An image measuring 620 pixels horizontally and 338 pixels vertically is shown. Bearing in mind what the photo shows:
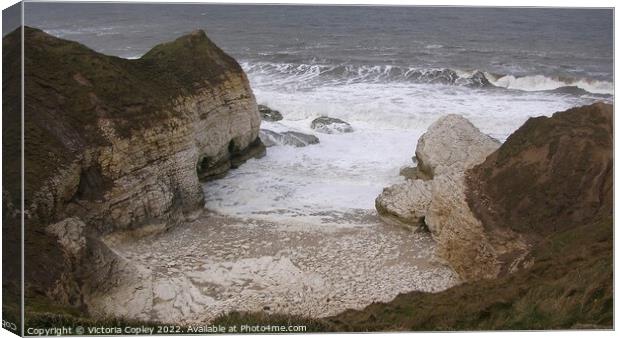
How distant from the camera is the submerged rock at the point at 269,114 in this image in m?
14.0

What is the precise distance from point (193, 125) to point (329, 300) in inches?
213

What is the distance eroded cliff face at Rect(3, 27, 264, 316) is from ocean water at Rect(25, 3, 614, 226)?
0.66m

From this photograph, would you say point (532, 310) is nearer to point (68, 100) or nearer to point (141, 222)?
point (141, 222)

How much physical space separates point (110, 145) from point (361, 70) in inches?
159

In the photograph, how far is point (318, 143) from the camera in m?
12.9

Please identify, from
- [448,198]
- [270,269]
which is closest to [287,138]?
[448,198]

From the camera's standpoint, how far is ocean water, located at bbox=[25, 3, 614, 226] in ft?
28.5

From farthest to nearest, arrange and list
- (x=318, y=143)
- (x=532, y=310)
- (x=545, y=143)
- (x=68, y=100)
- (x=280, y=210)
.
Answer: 1. (x=318, y=143)
2. (x=280, y=210)
3. (x=68, y=100)
4. (x=545, y=143)
5. (x=532, y=310)

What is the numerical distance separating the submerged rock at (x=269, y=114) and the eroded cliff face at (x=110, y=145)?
32 centimetres

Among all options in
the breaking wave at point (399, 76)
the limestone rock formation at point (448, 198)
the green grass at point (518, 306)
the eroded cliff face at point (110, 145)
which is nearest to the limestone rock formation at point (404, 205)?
the limestone rock formation at point (448, 198)

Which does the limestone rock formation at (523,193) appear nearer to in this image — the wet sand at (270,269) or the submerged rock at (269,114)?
the wet sand at (270,269)

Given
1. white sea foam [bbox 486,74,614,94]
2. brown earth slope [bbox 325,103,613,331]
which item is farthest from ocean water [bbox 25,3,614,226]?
brown earth slope [bbox 325,103,613,331]

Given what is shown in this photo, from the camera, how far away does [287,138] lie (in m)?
14.4

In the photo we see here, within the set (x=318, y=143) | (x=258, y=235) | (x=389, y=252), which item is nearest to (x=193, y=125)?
(x=318, y=143)
